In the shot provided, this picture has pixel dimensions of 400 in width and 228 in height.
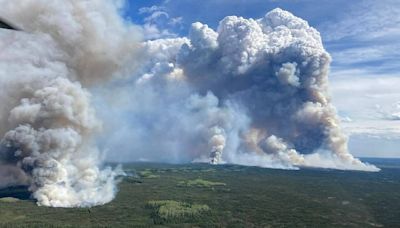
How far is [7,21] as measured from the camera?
22.5ft

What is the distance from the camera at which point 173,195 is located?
142750mm

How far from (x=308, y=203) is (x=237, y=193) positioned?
28.0 metres

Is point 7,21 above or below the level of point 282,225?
above

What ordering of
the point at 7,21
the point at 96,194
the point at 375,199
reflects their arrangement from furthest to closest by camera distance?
the point at 375,199 → the point at 96,194 → the point at 7,21

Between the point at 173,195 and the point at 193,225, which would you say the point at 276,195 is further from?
the point at 193,225

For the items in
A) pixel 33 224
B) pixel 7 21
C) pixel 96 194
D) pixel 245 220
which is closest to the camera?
pixel 7 21

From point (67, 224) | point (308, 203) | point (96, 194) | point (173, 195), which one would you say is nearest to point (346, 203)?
point (308, 203)

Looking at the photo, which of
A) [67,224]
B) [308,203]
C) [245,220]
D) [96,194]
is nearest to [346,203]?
[308,203]

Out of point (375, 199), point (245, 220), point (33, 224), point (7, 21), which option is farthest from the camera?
point (375, 199)

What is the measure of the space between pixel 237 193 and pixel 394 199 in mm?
57335

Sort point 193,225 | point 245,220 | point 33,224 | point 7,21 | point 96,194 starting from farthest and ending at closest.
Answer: point 96,194 → point 245,220 → point 193,225 → point 33,224 → point 7,21

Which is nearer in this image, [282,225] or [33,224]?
[33,224]

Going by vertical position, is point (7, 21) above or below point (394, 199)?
A: above

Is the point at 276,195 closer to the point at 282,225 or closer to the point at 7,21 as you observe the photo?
the point at 282,225
